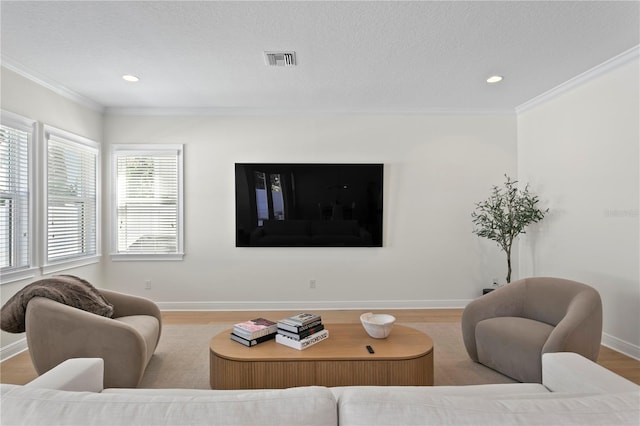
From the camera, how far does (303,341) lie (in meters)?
2.26

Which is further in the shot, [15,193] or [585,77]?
[585,77]

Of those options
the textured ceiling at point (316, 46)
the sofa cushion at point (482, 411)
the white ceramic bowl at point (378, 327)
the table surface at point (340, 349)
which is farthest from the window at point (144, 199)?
the sofa cushion at point (482, 411)

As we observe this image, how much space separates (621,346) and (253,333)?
3.26 m

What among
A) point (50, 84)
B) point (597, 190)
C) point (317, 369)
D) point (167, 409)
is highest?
point (50, 84)

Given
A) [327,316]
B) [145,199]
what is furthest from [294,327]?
[145,199]

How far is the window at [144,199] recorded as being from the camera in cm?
442

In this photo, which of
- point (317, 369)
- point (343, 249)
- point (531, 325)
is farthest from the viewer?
point (343, 249)

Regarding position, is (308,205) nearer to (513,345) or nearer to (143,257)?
(143,257)

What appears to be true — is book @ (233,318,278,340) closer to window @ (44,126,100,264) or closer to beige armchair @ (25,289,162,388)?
beige armchair @ (25,289,162,388)

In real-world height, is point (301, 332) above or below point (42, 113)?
below

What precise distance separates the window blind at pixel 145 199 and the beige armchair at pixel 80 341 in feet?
7.10

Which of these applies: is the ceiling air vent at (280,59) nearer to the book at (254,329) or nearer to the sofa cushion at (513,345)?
the book at (254,329)

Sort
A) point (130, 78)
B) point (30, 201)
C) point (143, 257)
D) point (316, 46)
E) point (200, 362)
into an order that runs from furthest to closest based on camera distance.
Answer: point (143, 257)
point (130, 78)
point (30, 201)
point (200, 362)
point (316, 46)

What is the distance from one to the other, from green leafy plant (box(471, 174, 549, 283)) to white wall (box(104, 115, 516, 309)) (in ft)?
0.45
